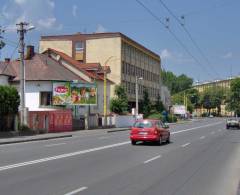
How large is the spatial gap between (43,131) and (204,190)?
3570 cm

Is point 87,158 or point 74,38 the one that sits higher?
point 74,38

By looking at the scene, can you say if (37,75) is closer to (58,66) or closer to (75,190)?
(58,66)

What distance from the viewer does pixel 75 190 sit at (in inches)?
450

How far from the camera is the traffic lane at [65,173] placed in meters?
12.0

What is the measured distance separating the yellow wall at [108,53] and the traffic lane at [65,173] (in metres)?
63.0

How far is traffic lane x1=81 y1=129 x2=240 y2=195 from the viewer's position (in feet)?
38.5

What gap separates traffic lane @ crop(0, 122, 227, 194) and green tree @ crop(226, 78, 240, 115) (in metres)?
167

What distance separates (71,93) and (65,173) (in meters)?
44.6

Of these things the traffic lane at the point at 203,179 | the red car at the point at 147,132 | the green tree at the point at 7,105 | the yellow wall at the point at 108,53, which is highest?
the yellow wall at the point at 108,53

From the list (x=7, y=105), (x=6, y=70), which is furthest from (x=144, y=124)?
(x=6, y=70)

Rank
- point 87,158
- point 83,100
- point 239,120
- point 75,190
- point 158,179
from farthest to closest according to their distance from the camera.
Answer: point 239,120, point 83,100, point 87,158, point 158,179, point 75,190

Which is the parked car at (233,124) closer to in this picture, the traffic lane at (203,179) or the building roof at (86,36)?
the building roof at (86,36)

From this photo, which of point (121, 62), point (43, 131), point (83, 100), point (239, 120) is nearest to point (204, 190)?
point (43, 131)

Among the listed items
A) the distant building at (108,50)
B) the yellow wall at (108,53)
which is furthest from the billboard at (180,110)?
the yellow wall at (108,53)
